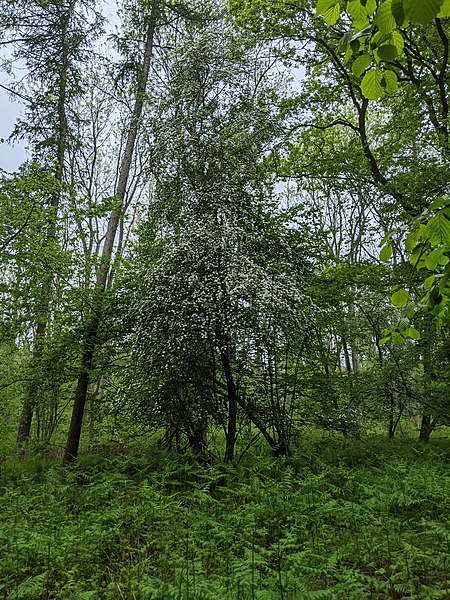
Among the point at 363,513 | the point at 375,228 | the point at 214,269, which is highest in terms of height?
the point at 375,228

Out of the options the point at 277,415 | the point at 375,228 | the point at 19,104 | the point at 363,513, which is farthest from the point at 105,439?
the point at 19,104

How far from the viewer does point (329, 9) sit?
4.47 ft

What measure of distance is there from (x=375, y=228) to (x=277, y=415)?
4.12 metres

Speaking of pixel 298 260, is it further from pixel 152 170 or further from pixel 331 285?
pixel 152 170

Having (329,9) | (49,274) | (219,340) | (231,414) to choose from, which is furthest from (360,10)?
(49,274)

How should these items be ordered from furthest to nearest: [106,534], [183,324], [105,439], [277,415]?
[105,439] → [277,415] → [183,324] → [106,534]

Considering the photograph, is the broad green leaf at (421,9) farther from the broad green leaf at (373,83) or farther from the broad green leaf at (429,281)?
the broad green leaf at (429,281)

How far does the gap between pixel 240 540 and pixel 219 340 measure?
317cm

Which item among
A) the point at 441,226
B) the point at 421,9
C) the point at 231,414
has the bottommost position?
the point at 231,414

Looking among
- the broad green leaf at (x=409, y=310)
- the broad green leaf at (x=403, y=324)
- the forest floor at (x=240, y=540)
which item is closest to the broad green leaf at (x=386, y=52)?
the broad green leaf at (x=409, y=310)

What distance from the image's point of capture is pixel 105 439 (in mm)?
9570

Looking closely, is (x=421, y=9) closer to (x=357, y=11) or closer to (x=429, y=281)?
(x=357, y=11)

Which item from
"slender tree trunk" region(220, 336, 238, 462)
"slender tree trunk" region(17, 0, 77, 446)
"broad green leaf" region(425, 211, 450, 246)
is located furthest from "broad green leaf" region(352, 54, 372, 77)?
"slender tree trunk" region(17, 0, 77, 446)

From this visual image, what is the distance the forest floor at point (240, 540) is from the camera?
129 inches
